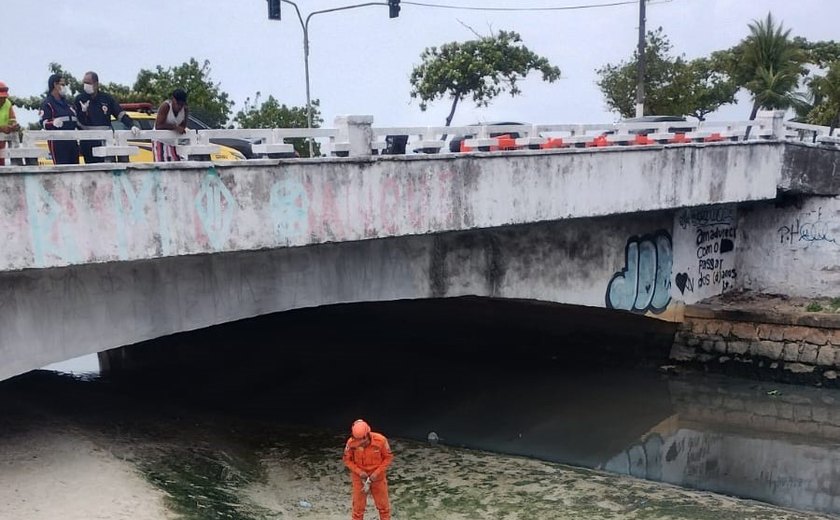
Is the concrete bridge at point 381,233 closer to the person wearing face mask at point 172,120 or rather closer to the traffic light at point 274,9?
the person wearing face mask at point 172,120

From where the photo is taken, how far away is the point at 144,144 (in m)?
11.7

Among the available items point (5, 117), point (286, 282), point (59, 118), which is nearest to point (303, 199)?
point (286, 282)

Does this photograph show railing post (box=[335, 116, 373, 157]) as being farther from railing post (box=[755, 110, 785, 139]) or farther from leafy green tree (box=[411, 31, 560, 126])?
leafy green tree (box=[411, 31, 560, 126])

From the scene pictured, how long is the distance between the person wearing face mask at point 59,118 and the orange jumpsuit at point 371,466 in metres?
4.93

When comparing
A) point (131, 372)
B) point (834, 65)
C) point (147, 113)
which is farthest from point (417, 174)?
point (834, 65)

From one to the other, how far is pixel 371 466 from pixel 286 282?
408 centimetres

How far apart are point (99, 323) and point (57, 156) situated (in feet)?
7.19

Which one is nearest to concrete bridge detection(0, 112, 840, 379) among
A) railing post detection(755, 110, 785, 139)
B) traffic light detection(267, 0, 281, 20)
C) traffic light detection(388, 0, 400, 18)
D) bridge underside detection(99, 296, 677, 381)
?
railing post detection(755, 110, 785, 139)

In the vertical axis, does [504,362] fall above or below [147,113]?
below

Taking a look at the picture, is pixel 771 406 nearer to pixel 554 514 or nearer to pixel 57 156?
pixel 554 514

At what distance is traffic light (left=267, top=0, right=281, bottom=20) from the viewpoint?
18.4 m

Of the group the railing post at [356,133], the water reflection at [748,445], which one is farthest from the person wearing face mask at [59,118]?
the water reflection at [748,445]

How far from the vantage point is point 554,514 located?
37.4 ft

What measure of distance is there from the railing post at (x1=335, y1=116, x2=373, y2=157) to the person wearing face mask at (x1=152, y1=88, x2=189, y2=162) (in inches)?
91.5
